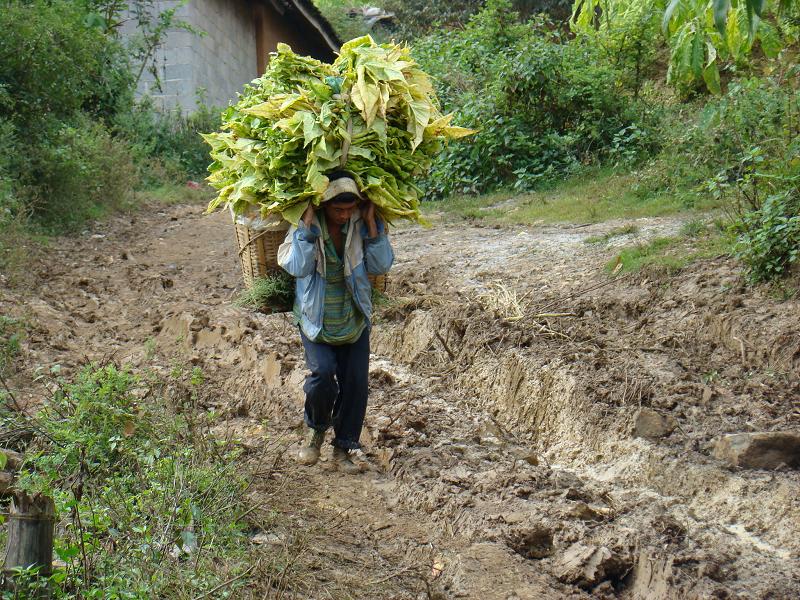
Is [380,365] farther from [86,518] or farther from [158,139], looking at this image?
[158,139]

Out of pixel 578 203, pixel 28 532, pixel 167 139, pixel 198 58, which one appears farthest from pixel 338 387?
pixel 198 58

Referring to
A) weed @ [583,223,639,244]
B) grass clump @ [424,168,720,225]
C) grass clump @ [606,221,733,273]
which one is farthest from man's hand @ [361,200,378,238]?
grass clump @ [424,168,720,225]

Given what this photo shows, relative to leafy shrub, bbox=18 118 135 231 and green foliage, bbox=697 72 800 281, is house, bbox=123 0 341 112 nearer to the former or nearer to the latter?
leafy shrub, bbox=18 118 135 231

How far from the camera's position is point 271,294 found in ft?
14.9

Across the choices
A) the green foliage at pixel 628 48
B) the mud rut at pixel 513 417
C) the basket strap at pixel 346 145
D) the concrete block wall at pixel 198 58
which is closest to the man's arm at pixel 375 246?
the basket strap at pixel 346 145

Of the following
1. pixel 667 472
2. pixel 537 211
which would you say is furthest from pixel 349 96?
pixel 537 211

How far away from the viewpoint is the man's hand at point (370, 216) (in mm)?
4391

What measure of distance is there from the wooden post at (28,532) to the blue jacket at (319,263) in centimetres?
167

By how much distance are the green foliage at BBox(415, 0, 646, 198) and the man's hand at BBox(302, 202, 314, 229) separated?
283 inches

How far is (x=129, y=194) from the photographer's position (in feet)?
41.3

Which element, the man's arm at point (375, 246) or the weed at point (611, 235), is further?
the weed at point (611, 235)

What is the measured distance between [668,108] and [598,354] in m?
6.86

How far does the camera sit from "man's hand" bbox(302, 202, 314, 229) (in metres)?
4.29

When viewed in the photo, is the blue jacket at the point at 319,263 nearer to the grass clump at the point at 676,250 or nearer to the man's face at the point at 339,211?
the man's face at the point at 339,211
